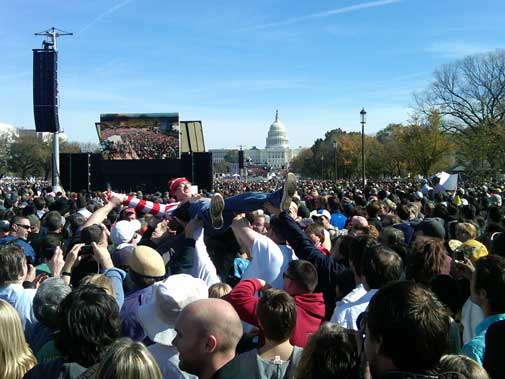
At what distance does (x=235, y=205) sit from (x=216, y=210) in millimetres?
443

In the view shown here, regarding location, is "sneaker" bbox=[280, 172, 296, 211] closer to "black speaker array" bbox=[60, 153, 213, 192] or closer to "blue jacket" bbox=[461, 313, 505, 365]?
"blue jacket" bbox=[461, 313, 505, 365]

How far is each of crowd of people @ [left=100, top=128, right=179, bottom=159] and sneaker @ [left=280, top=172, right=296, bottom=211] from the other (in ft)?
109

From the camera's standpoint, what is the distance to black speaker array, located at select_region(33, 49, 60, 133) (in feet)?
82.0

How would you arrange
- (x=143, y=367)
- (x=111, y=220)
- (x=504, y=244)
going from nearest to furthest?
1. (x=143, y=367)
2. (x=504, y=244)
3. (x=111, y=220)

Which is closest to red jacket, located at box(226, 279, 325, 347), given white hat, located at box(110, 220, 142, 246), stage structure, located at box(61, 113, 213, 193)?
white hat, located at box(110, 220, 142, 246)

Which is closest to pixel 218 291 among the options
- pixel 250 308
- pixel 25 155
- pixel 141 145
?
pixel 250 308

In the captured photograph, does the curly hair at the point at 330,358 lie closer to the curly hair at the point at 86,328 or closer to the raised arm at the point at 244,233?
the curly hair at the point at 86,328

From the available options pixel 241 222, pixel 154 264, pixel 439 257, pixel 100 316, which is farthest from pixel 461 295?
pixel 100 316

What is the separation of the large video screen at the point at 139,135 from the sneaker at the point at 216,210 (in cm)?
3325

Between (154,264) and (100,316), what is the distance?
4.17 ft

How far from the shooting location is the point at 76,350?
3029 mm

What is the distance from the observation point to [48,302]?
154 inches

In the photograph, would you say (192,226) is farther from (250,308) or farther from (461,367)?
(461,367)

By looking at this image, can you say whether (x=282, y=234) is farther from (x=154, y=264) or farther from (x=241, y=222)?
(x=154, y=264)
